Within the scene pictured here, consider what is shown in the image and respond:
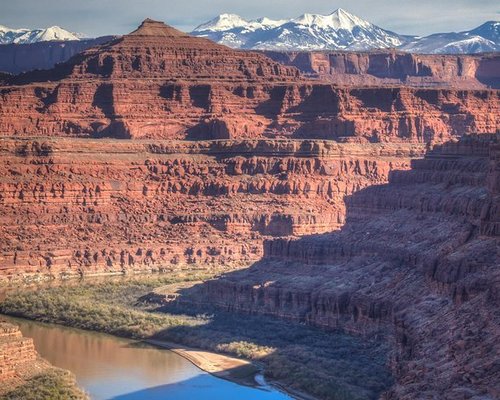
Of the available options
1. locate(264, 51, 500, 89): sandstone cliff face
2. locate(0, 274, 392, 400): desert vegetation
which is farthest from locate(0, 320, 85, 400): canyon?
locate(264, 51, 500, 89): sandstone cliff face

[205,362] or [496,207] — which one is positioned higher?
[496,207]

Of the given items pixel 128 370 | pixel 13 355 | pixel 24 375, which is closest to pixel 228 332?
pixel 128 370

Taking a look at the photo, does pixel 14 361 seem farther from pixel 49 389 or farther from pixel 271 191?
pixel 271 191

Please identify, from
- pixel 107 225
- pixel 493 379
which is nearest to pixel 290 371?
pixel 493 379

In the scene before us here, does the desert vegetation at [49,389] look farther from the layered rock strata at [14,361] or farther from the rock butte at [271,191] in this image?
the rock butte at [271,191]

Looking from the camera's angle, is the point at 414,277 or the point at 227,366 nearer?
the point at 414,277

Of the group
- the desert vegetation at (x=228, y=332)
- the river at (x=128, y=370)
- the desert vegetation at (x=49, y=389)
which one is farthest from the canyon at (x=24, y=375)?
the desert vegetation at (x=228, y=332)

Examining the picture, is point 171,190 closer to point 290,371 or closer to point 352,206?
point 352,206
